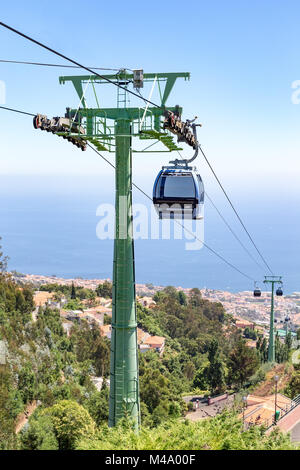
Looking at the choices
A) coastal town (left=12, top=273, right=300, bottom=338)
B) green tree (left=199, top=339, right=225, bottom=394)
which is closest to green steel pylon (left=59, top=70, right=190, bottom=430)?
green tree (left=199, top=339, right=225, bottom=394)

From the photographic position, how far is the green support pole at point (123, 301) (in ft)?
26.8

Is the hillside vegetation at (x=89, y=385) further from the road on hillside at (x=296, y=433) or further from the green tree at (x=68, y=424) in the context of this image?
the road on hillside at (x=296, y=433)

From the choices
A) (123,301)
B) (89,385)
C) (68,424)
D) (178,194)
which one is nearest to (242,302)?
(89,385)

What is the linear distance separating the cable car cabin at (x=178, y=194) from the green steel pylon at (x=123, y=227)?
603 mm

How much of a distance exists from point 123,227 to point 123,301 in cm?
122

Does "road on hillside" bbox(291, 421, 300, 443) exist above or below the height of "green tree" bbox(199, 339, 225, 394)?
above

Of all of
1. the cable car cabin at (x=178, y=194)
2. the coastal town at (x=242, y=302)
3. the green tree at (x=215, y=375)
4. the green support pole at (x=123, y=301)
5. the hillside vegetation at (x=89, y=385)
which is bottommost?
the coastal town at (x=242, y=302)

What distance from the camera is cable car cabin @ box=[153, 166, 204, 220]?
885cm

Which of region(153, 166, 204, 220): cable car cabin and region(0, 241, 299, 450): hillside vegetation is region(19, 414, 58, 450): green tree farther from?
region(153, 166, 204, 220): cable car cabin

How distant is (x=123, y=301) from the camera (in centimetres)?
837

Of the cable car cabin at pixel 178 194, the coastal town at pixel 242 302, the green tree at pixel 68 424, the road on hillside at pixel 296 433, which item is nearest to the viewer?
the cable car cabin at pixel 178 194

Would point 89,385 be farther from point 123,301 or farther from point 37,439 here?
point 123,301

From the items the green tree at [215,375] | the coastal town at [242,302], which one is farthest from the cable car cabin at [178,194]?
the coastal town at [242,302]

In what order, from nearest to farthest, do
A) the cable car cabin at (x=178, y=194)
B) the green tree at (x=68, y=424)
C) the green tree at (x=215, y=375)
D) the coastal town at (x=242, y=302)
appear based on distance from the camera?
the cable car cabin at (x=178, y=194) → the green tree at (x=68, y=424) → the green tree at (x=215, y=375) → the coastal town at (x=242, y=302)
